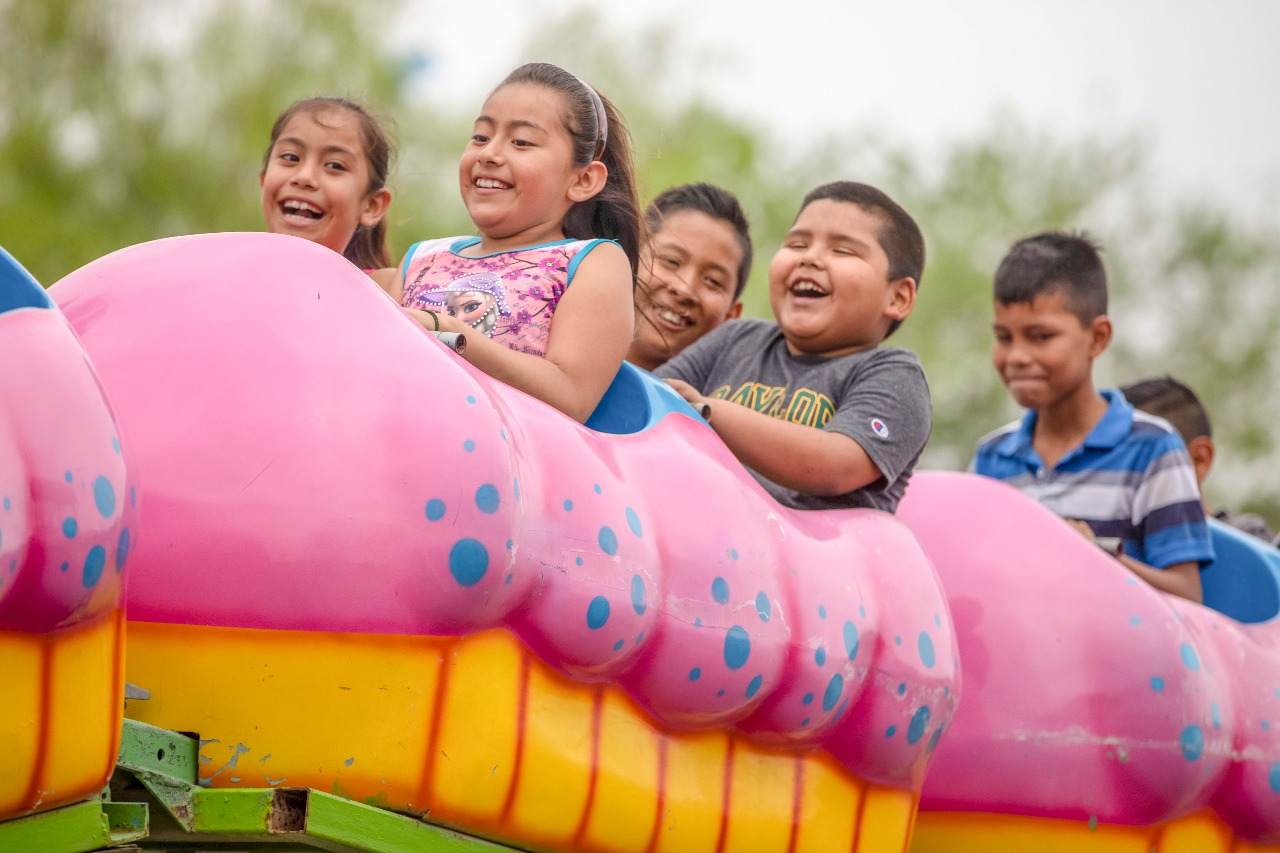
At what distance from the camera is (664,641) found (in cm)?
189

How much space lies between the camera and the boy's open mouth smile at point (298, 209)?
303 centimetres

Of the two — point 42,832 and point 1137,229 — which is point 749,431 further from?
point 1137,229

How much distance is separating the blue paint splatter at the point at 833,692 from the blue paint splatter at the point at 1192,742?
2.88ft

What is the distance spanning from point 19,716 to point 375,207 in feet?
6.72

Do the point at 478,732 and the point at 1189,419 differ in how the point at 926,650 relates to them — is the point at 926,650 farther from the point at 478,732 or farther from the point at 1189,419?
the point at 1189,419

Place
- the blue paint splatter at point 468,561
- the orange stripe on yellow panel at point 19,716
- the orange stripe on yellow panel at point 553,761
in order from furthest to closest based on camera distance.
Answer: the orange stripe on yellow panel at point 553,761, the blue paint splatter at point 468,561, the orange stripe on yellow panel at point 19,716

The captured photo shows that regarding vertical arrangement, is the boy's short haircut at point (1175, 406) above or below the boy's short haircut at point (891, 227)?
below

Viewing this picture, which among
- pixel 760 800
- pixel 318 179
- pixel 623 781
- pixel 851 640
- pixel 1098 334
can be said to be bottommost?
pixel 760 800

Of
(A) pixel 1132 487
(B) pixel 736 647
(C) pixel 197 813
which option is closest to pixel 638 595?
(B) pixel 736 647

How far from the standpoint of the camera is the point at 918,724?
2.33m

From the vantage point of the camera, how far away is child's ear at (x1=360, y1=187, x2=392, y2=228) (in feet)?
10.4

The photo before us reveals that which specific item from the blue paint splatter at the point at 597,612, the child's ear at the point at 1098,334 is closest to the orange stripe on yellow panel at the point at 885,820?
the blue paint splatter at the point at 597,612

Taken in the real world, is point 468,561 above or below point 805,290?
below

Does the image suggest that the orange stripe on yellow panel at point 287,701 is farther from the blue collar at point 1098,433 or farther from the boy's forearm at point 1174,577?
the blue collar at point 1098,433
